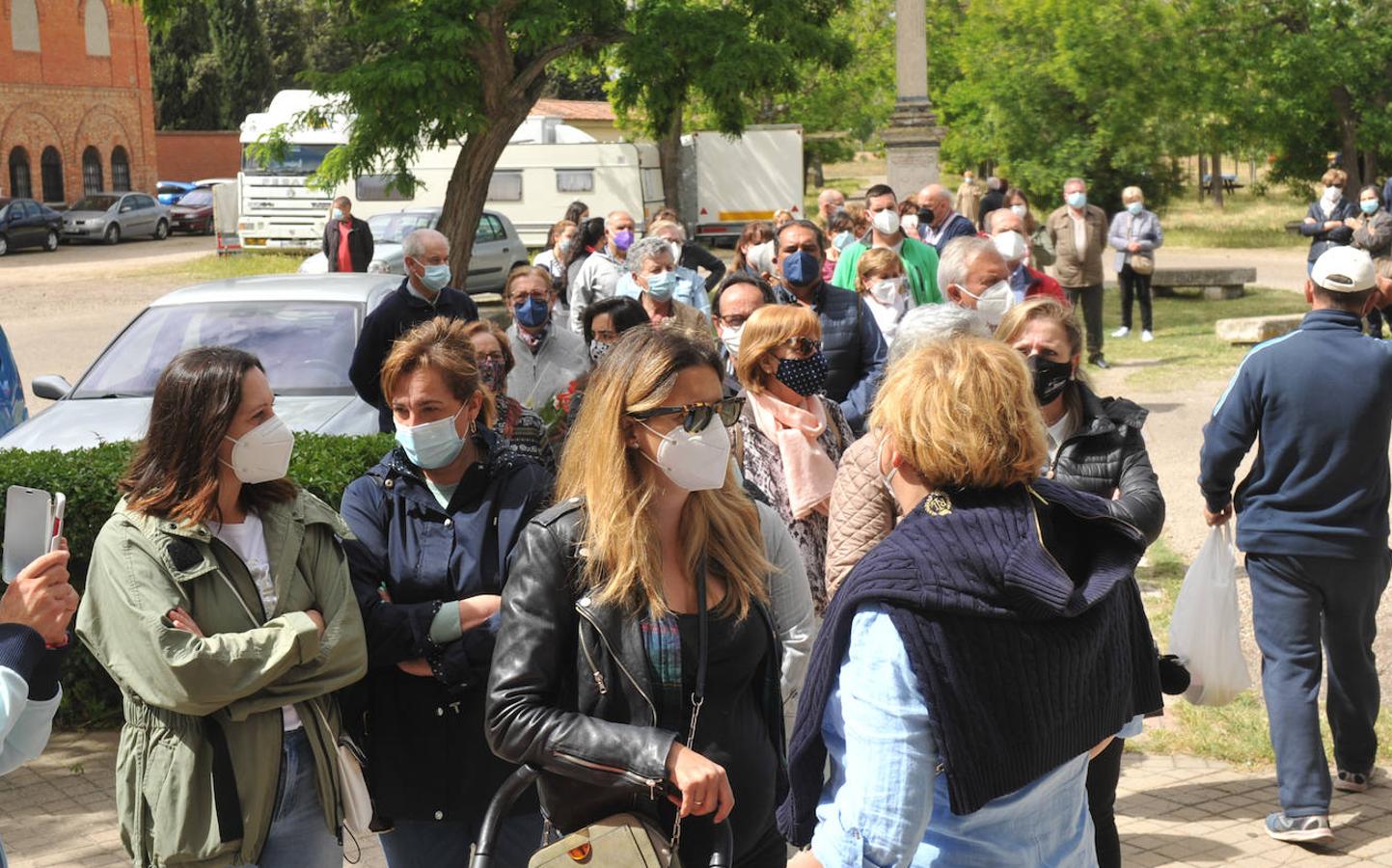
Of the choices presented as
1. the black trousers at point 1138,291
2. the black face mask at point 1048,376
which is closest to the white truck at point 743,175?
the black trousers at point 1138,291

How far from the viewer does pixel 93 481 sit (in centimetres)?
679

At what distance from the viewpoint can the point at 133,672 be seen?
343 cm

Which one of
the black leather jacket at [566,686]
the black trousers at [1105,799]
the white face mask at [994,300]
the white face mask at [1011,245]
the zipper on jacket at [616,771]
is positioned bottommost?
the black trousers at [1105,799]

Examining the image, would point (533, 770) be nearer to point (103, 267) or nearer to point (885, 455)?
point (885, 455)

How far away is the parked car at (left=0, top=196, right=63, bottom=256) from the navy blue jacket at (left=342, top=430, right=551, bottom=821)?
41592 mm

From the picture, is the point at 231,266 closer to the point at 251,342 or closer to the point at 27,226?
the point at 27,226

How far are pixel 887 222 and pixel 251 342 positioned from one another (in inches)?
164

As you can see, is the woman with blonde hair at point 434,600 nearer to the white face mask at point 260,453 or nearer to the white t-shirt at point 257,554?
the white t-shirt at point 257,554

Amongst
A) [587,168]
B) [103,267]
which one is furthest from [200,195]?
[587,168]

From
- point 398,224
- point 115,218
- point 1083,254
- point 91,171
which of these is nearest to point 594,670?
point 1083,254

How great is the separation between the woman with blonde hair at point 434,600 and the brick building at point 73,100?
2086 inches

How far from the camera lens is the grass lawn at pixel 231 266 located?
112 ft

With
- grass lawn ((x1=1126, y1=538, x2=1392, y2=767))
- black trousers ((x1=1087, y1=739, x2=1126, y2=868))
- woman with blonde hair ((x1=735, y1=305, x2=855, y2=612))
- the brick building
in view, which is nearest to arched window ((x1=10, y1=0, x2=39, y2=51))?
the brick building

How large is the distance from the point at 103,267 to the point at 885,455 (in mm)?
38333
